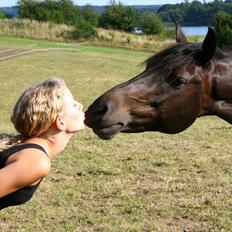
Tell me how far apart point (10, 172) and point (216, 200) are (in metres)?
3.85

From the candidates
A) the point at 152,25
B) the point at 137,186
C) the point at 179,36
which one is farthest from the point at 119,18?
the point at 179,36

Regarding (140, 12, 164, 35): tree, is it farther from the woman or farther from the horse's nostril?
the woman

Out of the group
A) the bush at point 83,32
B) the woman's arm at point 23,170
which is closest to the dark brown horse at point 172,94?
the woman's arm at point 23,170

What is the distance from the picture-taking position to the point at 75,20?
47750 millimetres

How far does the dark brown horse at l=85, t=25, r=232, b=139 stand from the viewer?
3562 millimetres

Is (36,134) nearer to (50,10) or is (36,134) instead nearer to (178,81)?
(178,81)

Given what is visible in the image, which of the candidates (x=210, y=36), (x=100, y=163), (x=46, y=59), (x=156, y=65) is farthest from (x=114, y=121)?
(x=46, y=59)

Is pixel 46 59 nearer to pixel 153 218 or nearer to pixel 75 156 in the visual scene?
pixel 75 156

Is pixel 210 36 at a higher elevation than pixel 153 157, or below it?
higher

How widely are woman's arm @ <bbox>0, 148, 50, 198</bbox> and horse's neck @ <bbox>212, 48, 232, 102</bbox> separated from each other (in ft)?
5.33

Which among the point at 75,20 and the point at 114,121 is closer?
the point at 114,121

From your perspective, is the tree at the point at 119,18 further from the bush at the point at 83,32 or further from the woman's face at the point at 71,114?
the woman's face at the point at 71,114

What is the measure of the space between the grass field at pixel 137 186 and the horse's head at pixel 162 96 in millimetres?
261

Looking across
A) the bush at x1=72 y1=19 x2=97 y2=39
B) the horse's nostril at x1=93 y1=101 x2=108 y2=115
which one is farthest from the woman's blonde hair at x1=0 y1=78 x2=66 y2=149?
the bush at x1=72 y1=19 x2=97 y2=39
